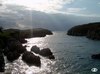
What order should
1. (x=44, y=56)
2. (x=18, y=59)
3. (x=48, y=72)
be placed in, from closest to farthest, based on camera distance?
(x=48, y=72)
(x=18, y=59)
(x=44, y=56)

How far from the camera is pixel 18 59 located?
98.2 metres

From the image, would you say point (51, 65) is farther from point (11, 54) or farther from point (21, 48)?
point (21, 48)

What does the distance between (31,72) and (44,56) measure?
30233 mm

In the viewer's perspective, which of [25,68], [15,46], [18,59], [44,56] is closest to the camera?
[25,68]

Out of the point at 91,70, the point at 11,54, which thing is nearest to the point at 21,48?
the point at 11,54

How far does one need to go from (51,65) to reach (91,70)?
56.2 ft

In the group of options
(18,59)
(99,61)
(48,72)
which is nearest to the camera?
(48,72)

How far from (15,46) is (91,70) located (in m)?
52.8

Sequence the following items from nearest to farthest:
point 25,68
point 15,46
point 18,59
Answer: point 25,68 → point 18,59 → point 15,46

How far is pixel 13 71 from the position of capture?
76.9m

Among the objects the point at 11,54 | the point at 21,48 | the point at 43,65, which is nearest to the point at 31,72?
the point at 43,65

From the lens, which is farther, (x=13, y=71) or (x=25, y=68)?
(x=25, y=68)

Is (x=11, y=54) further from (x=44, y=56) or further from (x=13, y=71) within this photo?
(x=13, y=71)

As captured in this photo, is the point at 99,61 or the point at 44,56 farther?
the point at 44,56
